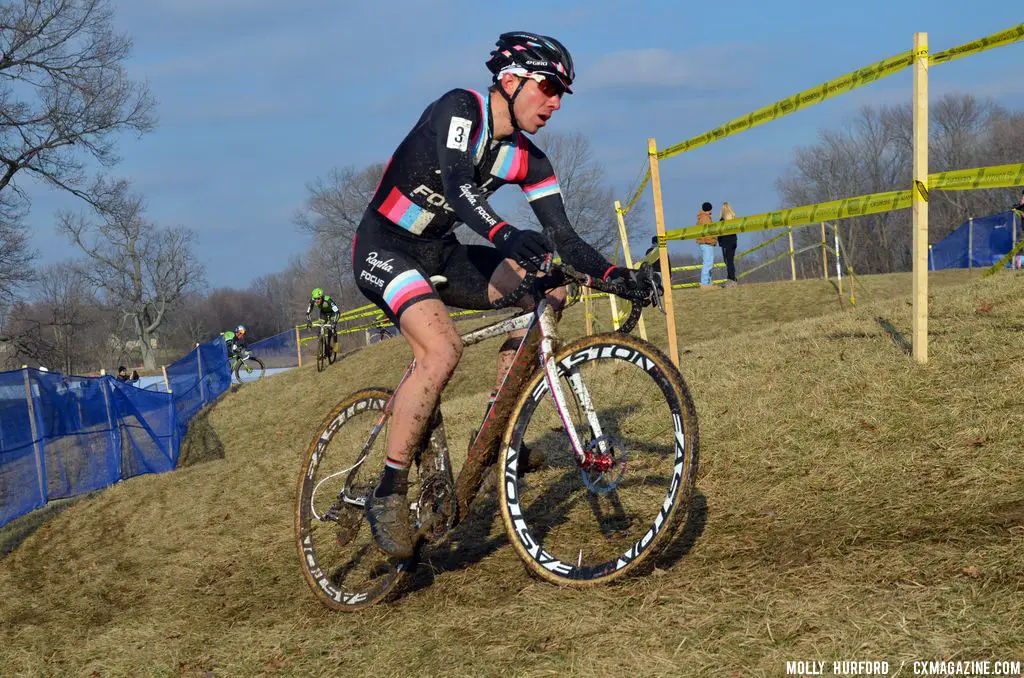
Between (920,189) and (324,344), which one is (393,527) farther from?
(324,344)

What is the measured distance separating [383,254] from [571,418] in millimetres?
1314

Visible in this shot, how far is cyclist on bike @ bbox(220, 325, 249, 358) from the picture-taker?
100 feet

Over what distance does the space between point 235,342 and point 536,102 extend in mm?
28995

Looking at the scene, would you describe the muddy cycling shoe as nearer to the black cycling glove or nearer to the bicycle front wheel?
the bicycle front wheel

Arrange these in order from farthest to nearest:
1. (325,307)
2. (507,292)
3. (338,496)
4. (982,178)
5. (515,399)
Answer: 1. (325,307)
2. (982,178)
3. (338,496)
4. (507,292)
5. (515,399)

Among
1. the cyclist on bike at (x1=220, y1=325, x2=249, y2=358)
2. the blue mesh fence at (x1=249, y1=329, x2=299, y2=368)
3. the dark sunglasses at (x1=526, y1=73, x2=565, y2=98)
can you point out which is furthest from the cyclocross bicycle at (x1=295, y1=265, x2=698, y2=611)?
the blue mesh fence at (x1=249, y1=329, x2=299, y2=368)

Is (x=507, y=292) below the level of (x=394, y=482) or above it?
above

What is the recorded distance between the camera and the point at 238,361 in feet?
99.5

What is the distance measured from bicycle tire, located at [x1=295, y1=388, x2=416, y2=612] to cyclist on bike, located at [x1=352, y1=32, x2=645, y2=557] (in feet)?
1.25

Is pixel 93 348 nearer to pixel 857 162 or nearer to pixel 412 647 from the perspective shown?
pixel 857 162

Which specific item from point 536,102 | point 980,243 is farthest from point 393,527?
point 980,243

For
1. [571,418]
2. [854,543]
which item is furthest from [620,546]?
[854,543]

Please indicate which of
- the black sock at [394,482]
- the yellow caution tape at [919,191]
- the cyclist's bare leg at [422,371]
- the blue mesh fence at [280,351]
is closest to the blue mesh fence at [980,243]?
the yellow caution tape at [919,191]

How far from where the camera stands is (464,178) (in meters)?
3.99
